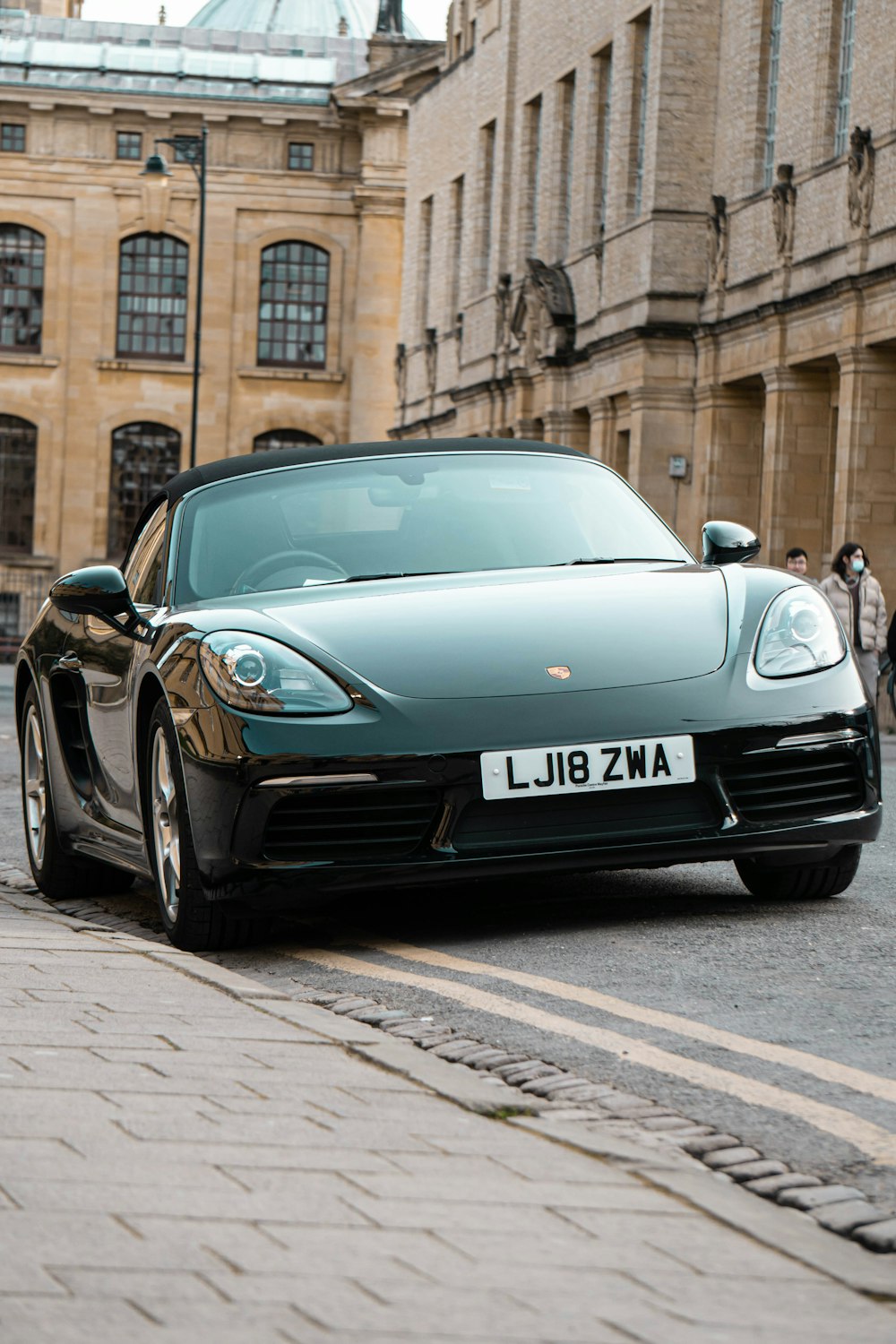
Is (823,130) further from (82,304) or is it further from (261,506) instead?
(82,304)

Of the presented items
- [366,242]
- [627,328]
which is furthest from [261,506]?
[366,242]

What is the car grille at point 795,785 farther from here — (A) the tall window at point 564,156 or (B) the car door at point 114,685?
(A) the tall window at point 564,156

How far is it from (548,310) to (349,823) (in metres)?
32.7

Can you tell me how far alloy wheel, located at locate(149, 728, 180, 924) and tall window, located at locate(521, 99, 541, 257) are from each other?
3562cm

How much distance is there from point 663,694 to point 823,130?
938 inches

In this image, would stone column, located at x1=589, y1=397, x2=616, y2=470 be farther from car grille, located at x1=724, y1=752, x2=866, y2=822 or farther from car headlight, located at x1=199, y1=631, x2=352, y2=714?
car headlight, located at x1=199, y1=631, x2=352, y2=714

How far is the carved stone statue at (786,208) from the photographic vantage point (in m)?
29.0

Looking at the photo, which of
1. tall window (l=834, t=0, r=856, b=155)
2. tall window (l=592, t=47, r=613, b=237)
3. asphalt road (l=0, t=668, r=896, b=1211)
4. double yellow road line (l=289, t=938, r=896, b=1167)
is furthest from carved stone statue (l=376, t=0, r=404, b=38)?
double yellow road line (l=289, t=938, r=896, b=1167)

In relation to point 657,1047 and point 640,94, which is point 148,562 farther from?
point 640,94

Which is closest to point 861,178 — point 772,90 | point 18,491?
point 772,90

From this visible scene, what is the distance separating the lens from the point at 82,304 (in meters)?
65.3

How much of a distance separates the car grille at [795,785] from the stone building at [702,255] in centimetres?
1992

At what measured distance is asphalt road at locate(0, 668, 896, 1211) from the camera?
14.1ft

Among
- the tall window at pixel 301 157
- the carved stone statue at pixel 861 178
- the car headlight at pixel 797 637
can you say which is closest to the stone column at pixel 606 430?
the carved stone statue at pixel 861 178
